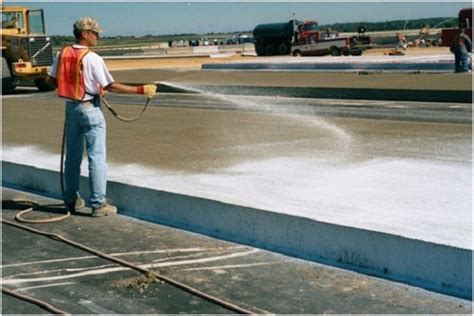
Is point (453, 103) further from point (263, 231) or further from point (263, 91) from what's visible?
point (263, 231)

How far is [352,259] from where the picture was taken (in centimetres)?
629

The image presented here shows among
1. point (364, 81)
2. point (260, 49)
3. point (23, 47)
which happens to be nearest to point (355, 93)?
point (364, 81)

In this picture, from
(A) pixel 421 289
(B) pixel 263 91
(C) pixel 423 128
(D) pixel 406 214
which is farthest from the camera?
(B) pixel 263 91

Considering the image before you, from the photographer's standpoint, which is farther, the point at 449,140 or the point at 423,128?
the point at 423,128

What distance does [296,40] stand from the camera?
182 ft

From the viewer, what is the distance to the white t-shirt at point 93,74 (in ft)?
26.9

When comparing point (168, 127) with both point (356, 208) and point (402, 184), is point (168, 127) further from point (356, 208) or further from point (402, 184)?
point (356, 208)

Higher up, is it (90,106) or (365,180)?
(90,106)

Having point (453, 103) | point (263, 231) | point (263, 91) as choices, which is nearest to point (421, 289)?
point (263, 231)

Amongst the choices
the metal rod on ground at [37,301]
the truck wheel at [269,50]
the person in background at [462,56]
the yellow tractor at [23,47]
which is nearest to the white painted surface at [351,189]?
the metal rod on ground at [37,301]

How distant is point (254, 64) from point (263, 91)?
40.2 feet

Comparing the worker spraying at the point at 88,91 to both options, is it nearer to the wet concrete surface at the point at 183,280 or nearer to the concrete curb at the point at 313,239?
the concrete curb at the point at 313,239

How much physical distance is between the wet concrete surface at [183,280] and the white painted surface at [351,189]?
47 centimetres

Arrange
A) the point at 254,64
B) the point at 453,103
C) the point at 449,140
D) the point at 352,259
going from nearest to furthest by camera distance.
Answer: the point at 352,259 → the point at 449,140 → the point at 453,103 → the point at 254,64
